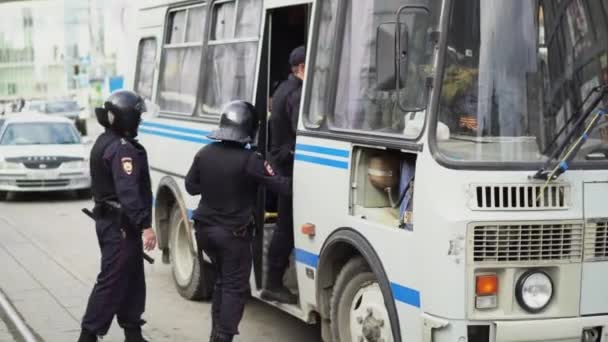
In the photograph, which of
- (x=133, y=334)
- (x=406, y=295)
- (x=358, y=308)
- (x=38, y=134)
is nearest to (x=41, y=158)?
(x=38, y=134)

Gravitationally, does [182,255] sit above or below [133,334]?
above


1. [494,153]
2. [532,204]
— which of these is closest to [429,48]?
[494,153]

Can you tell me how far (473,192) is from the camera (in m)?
5.11

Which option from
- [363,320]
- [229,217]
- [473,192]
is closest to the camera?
[473,192]

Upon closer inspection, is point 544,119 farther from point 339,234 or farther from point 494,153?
point 339,234

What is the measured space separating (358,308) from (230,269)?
100cm

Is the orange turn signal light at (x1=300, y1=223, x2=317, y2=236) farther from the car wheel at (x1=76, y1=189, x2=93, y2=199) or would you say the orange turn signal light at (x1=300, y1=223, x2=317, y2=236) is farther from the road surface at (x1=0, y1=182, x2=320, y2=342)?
the car wheel at (x1=76, y1=189, x2=93, y2=199)

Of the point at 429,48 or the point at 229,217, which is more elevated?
the point at 429,48

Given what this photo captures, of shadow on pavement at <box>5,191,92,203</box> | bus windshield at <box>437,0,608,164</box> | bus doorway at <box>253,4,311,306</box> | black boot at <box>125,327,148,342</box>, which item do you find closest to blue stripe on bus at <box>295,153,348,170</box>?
bus doorway at <box>253,4,311,306</box>

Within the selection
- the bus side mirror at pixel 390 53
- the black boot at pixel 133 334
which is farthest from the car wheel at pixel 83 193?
the bus side mirror at pixel 390 53

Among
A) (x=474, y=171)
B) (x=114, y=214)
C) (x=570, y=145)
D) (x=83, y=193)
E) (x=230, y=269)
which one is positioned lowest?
(x=83, y=193)

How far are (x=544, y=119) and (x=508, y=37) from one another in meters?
0.47

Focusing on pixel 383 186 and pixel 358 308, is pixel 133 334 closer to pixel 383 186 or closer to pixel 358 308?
pixel 358 308

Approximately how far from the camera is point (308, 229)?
666cm
